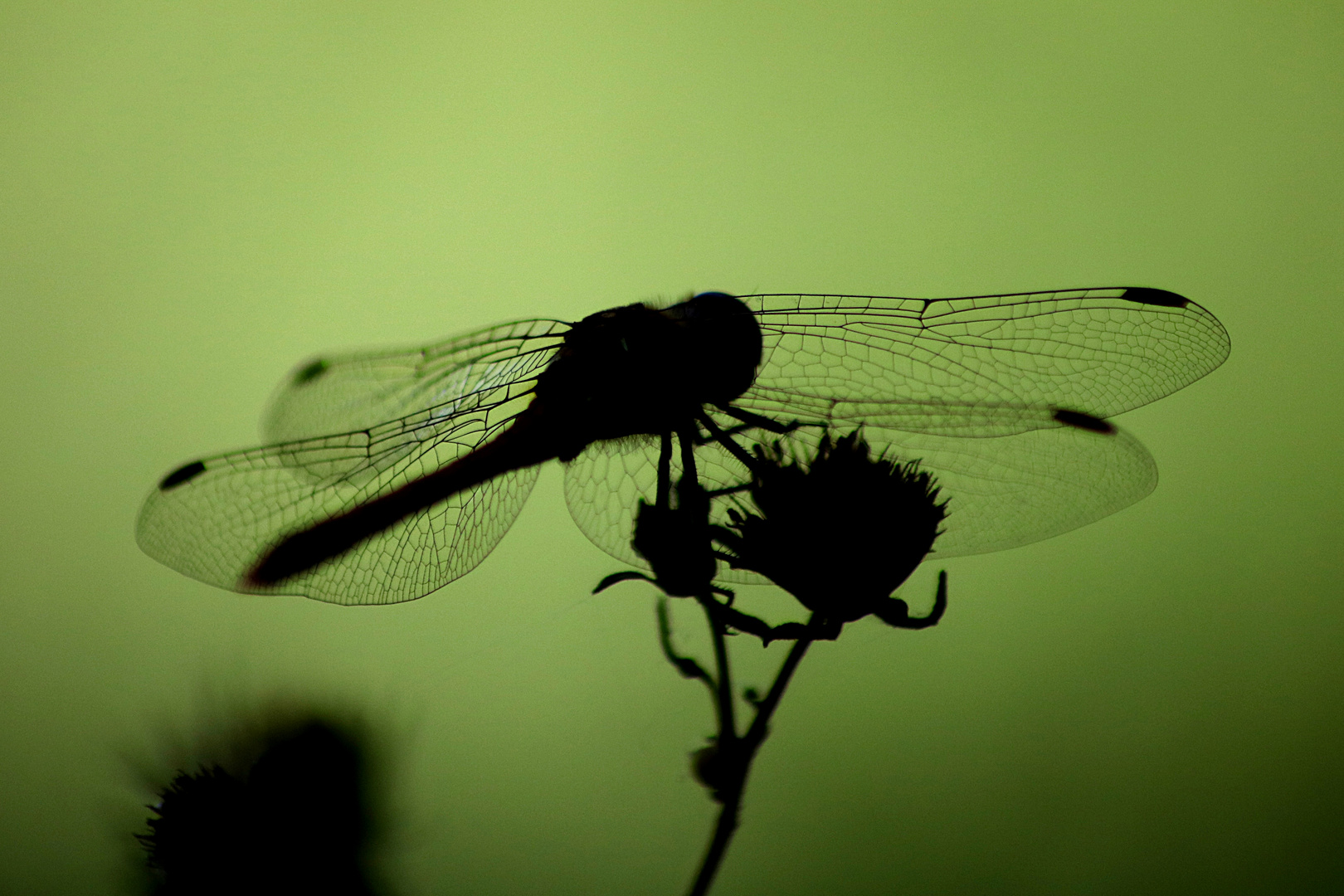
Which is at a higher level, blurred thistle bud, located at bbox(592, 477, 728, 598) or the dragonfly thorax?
the dragonfly thorax

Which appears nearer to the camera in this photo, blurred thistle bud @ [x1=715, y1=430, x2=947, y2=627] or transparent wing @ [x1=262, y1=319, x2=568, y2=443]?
blurred thistle bud @ [x1=715, y1=430, x2=947, y2=627]

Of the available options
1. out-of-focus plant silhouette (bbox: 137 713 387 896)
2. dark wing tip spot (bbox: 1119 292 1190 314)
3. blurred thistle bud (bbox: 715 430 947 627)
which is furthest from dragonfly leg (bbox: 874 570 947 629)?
out-of-focus plant silhouette (bbox: 137 713 387 896)

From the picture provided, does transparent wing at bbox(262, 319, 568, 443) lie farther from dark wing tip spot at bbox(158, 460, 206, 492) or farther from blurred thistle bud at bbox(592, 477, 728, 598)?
blurred thistle bud at bbox(592, 477, 728, 598)

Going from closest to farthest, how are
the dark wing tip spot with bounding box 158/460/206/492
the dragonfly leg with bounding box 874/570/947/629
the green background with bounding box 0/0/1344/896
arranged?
the dragonfly leg with bounding box 874/570/947/629 < the dark wing tip spot with bounding box 158/460/206/492 < the green background with bounding box 0/0/1344/896

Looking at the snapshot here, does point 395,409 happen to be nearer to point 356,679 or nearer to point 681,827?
point 356,679

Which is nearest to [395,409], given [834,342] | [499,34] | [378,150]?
[834,342]

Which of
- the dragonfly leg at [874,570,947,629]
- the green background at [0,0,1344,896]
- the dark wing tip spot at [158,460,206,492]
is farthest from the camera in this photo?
the green background at [0,0,1344,896]
